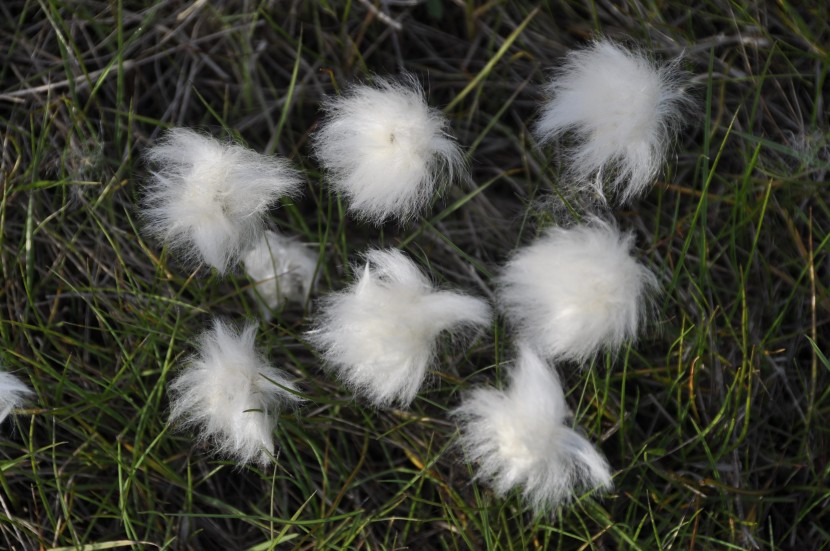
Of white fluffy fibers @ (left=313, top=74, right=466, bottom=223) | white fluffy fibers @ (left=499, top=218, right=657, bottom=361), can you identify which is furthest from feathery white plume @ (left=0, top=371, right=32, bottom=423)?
white fluffy fibers @ (left=499, top=218, right=657, bottom=361)

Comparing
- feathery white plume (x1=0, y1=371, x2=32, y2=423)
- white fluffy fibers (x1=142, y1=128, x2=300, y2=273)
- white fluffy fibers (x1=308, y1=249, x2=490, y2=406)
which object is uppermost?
white fluffy fibers (x1=142, y1=128, x2=300, y2=273)

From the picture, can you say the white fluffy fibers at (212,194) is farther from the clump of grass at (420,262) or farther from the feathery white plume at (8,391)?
the feathery white plume at (8,391)

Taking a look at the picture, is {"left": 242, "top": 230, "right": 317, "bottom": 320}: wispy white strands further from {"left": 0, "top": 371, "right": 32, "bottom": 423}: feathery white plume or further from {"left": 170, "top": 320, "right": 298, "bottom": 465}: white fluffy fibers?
{"left": 0, "top": 371, "right": 32, "bottom": 423}: feathery white plume

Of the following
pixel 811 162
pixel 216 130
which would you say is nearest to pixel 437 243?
pixel 216 130

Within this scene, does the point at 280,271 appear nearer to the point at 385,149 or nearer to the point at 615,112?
the point at 385,149

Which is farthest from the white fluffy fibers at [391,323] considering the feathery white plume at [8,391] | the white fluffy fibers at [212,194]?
the feathery white plume at [8,391]

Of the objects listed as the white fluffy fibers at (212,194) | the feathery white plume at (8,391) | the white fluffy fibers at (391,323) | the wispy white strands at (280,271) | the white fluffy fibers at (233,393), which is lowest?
the feathery white plume at (8,391)

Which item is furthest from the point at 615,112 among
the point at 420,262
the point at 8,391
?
the point at 8,391
